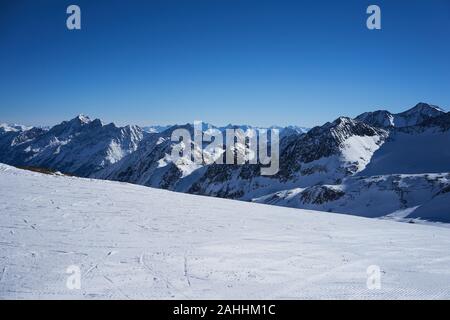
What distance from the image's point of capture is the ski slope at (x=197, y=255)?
33.1 feet

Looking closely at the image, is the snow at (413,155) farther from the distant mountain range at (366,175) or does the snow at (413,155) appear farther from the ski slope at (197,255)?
the ski slope at (197,255)

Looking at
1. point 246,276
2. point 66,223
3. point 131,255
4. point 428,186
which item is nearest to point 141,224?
point 66,223

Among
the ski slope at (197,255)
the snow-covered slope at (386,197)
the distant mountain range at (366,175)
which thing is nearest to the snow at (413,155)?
the distant mountain range at (366,175)

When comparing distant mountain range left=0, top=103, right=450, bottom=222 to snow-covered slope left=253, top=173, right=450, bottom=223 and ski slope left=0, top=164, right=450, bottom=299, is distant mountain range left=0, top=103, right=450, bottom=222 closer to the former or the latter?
snow-covered slope left=253, top=173, right=450, bottom=223

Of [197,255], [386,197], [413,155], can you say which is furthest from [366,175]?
[197,255]

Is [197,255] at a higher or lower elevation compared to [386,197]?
higher

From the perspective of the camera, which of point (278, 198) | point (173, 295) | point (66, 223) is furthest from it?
point (278, 198)

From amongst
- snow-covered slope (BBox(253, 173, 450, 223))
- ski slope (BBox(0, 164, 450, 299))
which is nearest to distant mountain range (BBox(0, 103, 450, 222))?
snow-covered slope (BBox(253, 173, 450, 223))

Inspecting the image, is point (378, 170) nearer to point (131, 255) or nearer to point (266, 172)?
point (266, 172)

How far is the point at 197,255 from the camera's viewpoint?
43.2 feet

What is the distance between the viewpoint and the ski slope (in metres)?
10.1

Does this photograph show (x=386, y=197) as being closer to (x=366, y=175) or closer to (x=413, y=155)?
(x=366, y=175)
